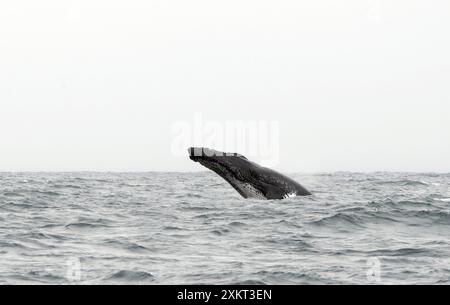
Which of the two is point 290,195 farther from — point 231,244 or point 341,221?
A: point 231,244

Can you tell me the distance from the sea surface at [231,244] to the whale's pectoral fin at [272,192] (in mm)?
281

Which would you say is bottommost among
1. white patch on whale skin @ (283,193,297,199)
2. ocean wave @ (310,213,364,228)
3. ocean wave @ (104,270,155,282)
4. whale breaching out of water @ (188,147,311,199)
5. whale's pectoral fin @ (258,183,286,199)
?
ocean wave @ (310,213,364,228)

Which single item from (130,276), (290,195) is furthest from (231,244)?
(290,195)

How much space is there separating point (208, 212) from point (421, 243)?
25.6ft

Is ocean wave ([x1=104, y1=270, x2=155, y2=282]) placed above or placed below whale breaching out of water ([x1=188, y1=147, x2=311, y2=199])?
below

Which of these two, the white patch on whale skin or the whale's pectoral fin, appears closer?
the whale's pectoral fin

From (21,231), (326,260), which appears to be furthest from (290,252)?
(21,231)

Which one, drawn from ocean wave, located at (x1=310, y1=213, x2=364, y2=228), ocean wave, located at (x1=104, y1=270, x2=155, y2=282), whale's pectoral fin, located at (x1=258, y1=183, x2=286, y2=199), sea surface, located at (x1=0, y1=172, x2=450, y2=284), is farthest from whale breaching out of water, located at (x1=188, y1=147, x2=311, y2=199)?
ocean wave, located at (x1=104, y1=270, x2=155, y2=282)

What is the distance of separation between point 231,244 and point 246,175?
13.6 feet

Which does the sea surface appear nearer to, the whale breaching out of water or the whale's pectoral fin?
the whale's pectoral fin

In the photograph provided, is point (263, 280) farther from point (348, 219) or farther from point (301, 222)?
point (348, 219)

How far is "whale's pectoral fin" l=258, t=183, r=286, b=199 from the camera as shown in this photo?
59.5 ft

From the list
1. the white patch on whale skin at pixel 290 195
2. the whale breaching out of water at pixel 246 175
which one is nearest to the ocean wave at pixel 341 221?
the white patch on whale skin at pixel 290 195

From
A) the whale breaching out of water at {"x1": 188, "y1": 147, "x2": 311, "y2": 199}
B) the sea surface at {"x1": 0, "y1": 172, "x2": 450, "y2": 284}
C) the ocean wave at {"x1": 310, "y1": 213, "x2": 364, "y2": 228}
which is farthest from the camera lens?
the ocean wave at {"x1": 310, "y1": 213, "x2": 364, "y2": 228}
